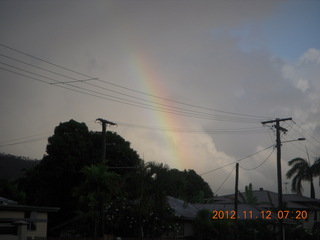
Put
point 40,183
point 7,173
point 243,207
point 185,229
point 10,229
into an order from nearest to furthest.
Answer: point 10,229, point 185,229, point 40,183, point 243,207, point 7,173

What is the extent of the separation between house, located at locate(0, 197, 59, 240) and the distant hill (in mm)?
55987

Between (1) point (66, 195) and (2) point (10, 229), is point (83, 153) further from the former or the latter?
(2) point (10, 229)

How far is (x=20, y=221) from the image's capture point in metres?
15.0

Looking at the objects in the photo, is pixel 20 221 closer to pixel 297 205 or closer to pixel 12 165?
pixel 297 205

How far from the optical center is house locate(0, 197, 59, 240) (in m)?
14.8

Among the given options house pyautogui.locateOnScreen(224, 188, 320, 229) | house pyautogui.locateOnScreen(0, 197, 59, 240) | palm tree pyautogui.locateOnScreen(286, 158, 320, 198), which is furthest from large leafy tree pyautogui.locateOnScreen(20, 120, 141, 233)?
palm tree pyautogui.locateOnScreen(286, 158, 320, 198)

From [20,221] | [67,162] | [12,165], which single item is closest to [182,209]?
[67,162]

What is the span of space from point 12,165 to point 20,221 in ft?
251

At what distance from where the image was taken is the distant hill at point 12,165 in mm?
81750

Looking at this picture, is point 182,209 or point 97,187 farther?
point 182,209

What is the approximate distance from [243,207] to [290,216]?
8.18 metres

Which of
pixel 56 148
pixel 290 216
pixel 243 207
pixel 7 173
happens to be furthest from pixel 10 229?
pixel 7 173

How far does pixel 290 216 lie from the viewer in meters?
49.9

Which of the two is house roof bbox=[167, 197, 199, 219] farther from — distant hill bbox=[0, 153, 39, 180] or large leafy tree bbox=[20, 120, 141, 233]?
distant hill bbox=[0, 153, 39, 180]
